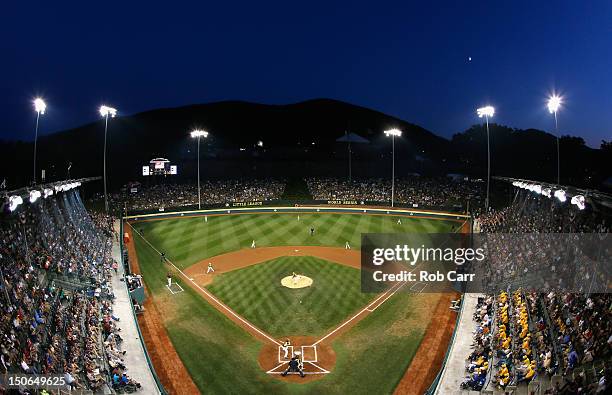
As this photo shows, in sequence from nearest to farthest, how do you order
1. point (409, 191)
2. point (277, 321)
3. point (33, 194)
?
point (277, 321) → point (33, 194) → point (409, 191)

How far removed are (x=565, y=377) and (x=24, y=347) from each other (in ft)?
60.5

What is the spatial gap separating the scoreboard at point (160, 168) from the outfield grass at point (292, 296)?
155 feet

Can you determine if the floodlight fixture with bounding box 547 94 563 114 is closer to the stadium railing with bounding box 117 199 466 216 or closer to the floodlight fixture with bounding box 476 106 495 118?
the floodlight fixture with bounding box 476 106 495 118

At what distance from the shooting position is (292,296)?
27.5 metres

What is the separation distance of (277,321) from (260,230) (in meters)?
23.1

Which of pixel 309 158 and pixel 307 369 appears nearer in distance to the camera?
pixel 307 369

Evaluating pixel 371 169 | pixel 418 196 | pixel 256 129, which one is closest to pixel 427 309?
pixel 418 196

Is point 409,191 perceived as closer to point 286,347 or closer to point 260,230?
point 260,230

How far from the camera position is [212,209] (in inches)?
2218

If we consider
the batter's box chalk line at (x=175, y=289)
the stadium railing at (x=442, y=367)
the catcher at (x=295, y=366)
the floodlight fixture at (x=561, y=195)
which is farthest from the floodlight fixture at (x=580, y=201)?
the batter's box chalk line at (x=175, y=289)

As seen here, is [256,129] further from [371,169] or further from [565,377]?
[565,377]

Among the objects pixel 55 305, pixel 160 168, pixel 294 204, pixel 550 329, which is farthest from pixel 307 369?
pixel 160 168

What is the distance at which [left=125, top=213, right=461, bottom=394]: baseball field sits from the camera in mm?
18734

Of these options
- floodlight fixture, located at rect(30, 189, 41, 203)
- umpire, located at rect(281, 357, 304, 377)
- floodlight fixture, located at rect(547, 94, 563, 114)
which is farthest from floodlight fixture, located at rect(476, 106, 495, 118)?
floodlight fixture, located at rect(30, 189, 41, 203)
